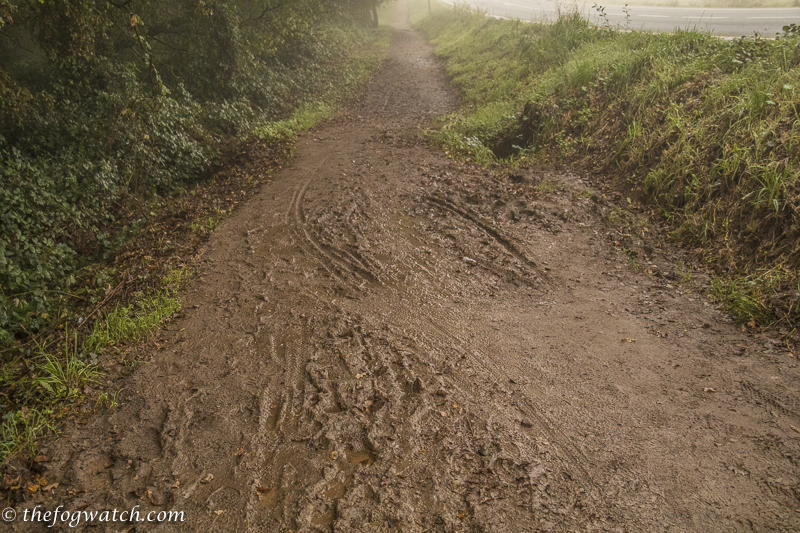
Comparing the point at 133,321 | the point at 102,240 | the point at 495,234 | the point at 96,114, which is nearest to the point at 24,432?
the point at 133,321

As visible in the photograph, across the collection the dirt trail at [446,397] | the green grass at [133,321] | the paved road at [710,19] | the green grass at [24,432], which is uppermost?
the paved road at [710,19]

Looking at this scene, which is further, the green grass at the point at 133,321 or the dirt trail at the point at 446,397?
the green grass at the point at 133,321

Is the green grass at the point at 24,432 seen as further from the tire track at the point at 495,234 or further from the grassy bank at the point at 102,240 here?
the tire track at the point at 495,234

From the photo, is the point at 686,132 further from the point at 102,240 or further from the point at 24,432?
the point at 102,240

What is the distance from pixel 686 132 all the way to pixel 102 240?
29.0 ft

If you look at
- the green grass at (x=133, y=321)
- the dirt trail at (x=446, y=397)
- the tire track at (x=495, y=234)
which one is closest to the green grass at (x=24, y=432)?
the dirt trail at (x=446, y=397)

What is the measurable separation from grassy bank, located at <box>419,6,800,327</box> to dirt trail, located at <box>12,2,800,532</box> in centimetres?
75

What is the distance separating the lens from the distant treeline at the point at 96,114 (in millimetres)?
5570

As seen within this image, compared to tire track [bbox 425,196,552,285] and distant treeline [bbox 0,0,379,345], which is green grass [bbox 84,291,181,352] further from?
tire track [bbox 425,196,552,285]

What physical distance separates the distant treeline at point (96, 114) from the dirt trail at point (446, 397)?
1.98 m

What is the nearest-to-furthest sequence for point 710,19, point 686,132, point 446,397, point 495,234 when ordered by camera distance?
point 446,397 < point 495,234 < point 686,132 < point 710,19

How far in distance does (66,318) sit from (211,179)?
4214 millimetres

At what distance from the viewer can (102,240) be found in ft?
21.2

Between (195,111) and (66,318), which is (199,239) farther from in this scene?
(195,111)
